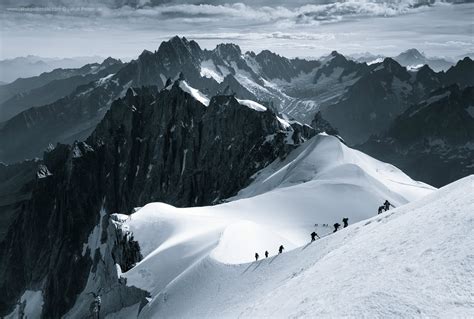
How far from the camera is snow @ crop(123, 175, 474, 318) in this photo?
69.7 feet

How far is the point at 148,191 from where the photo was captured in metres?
196

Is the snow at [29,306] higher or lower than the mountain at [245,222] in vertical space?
lower

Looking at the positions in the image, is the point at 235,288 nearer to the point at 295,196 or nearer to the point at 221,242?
the point at 221,242

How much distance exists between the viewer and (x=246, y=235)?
58031 millimetres

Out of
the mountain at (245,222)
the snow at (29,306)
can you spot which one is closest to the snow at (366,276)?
the mountain at (245,222)

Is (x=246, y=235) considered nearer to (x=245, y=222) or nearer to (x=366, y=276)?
(x=245, y=222)

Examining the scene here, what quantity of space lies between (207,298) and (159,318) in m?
6.87

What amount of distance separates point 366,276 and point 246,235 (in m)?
33.2

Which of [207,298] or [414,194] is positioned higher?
[207,298]

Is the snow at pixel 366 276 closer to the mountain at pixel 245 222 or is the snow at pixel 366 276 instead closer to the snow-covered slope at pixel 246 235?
the snow-covered slope at pixel 246 235

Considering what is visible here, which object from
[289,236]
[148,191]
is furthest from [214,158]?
[289,236]

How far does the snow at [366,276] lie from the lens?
21234 mm

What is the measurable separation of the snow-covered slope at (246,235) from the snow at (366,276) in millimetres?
226

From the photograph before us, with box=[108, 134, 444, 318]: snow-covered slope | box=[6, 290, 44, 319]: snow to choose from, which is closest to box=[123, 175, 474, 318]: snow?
box=[108, 134, 444, 318]: snow-covered slope
